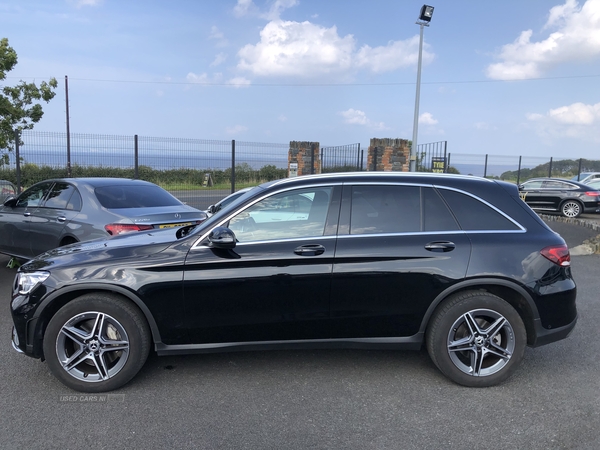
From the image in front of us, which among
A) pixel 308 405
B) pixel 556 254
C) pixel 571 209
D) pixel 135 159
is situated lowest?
pixel 308 405

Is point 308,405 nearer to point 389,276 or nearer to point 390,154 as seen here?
point 389,276

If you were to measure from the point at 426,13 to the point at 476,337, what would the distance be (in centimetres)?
1402

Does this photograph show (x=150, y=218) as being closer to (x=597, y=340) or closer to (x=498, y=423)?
(x=498, y=423)

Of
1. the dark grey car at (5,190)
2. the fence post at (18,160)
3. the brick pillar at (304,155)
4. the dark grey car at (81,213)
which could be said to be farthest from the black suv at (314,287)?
the brick pillar at (304,155)

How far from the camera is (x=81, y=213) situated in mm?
6379

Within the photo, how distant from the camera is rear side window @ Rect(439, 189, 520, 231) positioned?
3.88m

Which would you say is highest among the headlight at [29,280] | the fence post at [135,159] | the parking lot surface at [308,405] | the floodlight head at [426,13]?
the floodlight head at [426,13]

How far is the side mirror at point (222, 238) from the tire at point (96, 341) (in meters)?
0.83

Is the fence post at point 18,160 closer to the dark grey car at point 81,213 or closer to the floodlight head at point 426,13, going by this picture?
the dark grey car at point 81,213

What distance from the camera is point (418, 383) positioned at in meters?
3.88

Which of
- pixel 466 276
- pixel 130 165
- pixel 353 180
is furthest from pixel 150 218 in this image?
pixel 130 165

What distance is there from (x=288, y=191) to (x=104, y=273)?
5.11ft

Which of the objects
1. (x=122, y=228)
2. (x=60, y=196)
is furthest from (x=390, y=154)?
(x=122, y=228)

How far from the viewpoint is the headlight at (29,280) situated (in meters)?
3.67
